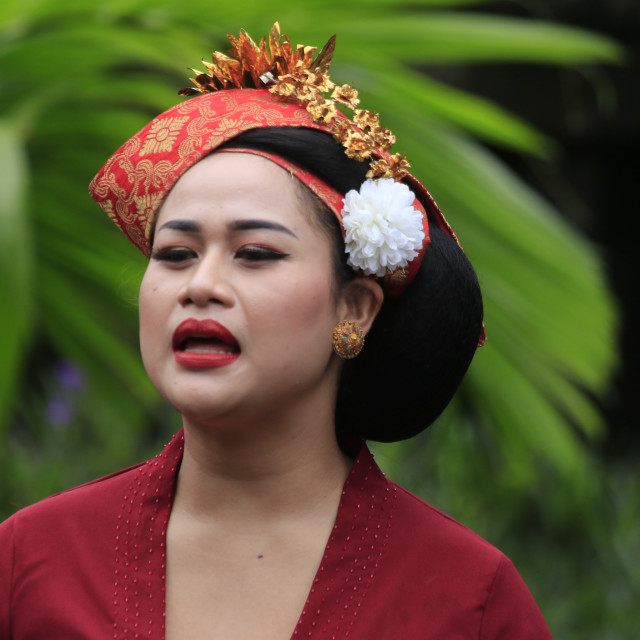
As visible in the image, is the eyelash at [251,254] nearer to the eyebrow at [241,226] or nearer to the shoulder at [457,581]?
the eyebrow at [241,226]

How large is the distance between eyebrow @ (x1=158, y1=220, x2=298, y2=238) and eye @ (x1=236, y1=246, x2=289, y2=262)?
28 mm

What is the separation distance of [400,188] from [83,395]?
98.4 inches

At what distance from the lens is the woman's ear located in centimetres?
170

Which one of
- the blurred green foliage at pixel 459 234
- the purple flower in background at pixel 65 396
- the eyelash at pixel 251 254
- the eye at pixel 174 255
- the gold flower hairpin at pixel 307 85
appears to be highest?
the gold flower hairpin at pixel 307 85

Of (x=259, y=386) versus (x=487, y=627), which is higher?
(x=259, y=386)

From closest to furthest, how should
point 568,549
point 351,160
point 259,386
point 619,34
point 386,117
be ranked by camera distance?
point 259,386 < point 351,160 < point 386,117 < point 568,549 < point 619,34

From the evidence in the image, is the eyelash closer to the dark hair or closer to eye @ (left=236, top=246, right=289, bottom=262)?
eye @ (left=236, top=246, right=289, bottom=262)

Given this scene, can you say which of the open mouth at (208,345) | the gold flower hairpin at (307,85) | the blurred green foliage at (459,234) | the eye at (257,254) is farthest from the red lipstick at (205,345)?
the blurred green foliage at (459,234)

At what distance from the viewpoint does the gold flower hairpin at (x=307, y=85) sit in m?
1.69

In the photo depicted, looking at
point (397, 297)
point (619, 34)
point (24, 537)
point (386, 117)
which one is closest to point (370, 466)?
point (397, 297)

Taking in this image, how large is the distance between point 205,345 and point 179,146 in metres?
0.31

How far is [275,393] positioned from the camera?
161cm

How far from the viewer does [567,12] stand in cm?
479

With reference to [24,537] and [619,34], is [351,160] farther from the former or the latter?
[619,34]
